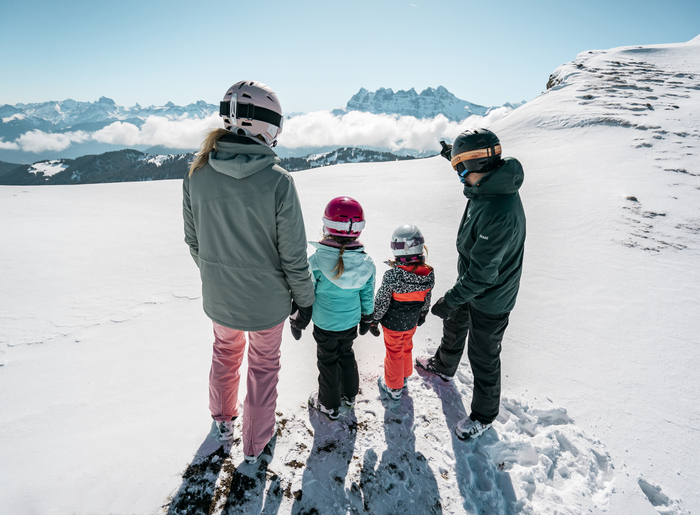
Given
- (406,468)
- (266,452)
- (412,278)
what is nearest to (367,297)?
(412,278)

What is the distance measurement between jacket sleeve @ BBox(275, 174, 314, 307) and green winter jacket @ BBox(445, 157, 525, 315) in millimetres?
1171

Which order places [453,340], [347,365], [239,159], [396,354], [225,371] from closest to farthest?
[239,159], [225,371], [347,365], [396,354], [453,340]

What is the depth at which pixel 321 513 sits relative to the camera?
2328 mm

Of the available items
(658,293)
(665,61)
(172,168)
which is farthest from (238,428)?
(172,168)

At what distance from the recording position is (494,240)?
252 cm

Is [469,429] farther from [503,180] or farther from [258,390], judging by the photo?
[503,180]

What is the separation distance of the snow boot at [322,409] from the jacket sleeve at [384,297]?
0.93 meters

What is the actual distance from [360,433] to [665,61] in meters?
43.2

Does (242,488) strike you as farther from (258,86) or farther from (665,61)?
(665,61)

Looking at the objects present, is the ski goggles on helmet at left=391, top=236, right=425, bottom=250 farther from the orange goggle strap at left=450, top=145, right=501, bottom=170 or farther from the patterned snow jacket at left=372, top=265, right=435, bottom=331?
the orange goggle strap at left=450, top=145, right=501, bottom=170

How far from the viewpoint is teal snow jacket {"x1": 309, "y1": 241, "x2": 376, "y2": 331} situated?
2756 millimetres

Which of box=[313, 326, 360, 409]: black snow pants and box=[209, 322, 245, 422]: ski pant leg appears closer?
box=[209, 322, 245, 422]: ski pant leg

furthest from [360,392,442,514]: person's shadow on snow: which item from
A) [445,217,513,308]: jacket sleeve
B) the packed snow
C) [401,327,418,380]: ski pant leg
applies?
the packed snow

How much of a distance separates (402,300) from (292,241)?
1.38m
